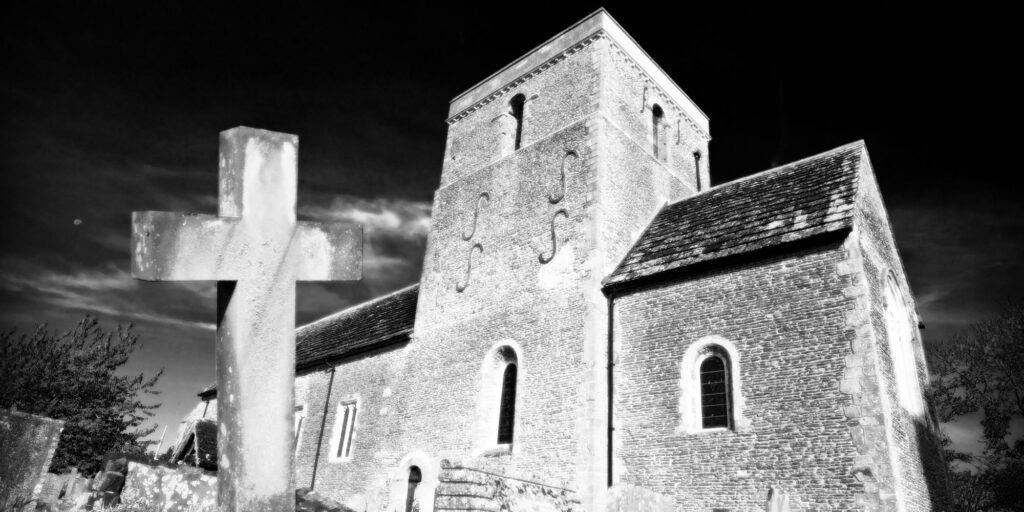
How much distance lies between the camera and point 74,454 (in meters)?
29.2

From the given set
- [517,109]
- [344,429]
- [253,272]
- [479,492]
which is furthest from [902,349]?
[344,429]

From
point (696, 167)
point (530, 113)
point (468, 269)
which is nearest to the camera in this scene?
point (468, 269)

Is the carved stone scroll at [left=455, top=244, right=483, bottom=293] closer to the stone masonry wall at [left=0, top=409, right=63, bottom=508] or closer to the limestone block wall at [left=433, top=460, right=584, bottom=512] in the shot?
the limestone block wall at [left=433, top=460, right=584, bottom=512]

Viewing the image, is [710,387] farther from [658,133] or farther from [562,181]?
[658,133]

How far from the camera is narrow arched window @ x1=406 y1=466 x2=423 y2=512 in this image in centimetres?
1552

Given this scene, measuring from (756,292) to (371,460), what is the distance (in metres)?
11.5

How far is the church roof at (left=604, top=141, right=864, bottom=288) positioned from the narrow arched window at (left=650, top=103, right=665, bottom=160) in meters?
2.95

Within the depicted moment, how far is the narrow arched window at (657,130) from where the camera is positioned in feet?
62.6

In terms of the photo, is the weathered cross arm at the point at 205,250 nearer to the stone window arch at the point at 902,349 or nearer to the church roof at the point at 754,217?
the church roof at the point at 754,217

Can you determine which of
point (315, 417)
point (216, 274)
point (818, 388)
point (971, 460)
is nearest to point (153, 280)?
point (216, 274)

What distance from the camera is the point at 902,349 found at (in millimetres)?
13172

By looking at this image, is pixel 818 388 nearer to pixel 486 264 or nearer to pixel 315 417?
pixel 486 264

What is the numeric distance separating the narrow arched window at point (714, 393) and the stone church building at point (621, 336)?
4 cm

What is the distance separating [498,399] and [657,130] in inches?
393
